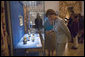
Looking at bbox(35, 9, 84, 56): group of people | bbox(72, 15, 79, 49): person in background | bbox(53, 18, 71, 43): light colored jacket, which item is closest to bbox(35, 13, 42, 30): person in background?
bbox(35, 9, 84, 56): group of people

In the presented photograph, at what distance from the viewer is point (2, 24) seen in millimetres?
670

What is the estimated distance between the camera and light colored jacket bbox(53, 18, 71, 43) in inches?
27.0

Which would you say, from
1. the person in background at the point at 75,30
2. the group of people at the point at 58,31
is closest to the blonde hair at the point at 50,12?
the group of people at the point at 58,31

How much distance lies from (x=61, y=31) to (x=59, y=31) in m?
0.01

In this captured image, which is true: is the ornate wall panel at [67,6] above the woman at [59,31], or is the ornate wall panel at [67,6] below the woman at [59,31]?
above

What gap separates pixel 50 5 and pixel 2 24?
1.21 ft

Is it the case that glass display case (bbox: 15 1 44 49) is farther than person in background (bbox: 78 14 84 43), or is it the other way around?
person in background (bbox: 78 14 84 43)

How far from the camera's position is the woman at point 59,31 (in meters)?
0.69

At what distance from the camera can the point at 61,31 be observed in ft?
2.33

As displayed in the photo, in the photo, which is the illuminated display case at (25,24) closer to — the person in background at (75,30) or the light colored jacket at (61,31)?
the light colored jacket at (61,31)

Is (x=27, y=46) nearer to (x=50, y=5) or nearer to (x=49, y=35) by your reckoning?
(x=49, y=35)

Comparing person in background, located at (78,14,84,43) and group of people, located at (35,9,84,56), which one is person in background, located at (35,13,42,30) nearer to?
group of people, located at (35,9,84,56)

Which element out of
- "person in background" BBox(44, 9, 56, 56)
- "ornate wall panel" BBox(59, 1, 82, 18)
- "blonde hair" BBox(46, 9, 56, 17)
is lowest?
"person in background" BBox(44, 9, 56, 56)

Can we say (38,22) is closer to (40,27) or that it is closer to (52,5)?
(40,27)
